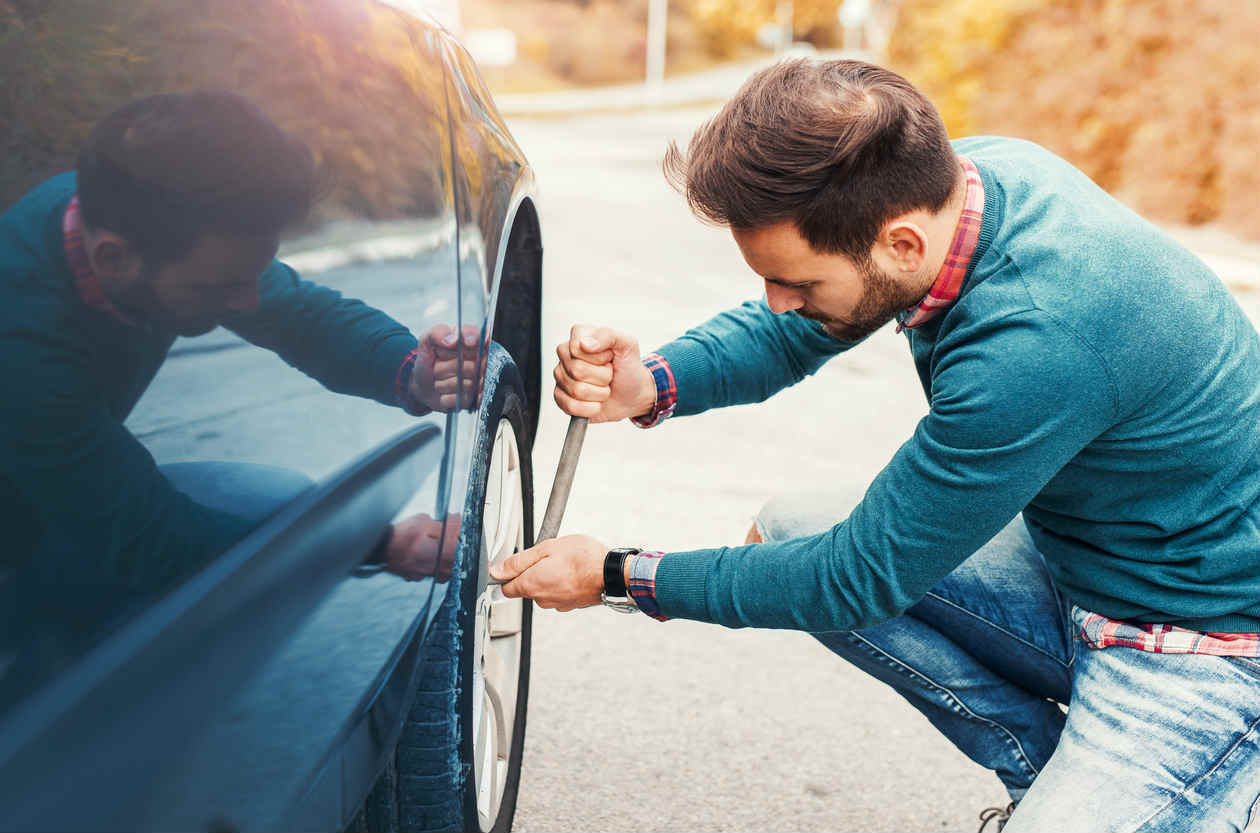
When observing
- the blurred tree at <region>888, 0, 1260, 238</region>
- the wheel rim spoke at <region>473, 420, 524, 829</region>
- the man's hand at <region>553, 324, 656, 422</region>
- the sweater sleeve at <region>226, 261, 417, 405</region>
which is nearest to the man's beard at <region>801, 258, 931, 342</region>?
the man's hand at <region>553, 324, 656, 422</region>

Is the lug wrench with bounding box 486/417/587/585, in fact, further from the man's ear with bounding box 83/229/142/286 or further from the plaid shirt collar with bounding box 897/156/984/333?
the man's ear with bounding box 83/229/142/286

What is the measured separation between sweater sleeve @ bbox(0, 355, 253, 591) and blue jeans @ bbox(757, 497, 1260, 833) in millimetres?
1318

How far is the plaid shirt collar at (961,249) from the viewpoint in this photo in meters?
1.63

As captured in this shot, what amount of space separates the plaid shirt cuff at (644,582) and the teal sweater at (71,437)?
859 mm

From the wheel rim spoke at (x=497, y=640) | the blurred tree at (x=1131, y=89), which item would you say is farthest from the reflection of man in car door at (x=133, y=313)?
the blurred tree at (x=1131, y=89)

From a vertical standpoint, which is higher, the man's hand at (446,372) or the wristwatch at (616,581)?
the man's hand at (446,372)

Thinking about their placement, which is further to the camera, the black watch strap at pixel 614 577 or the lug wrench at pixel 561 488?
the lug wrench at pixel 561 488

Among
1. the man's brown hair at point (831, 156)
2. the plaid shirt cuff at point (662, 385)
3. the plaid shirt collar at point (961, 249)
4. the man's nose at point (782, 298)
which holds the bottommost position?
the plaid shirt cuff at point (662, 385)

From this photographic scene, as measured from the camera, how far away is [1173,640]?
175cm

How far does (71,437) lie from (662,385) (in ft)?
4.50

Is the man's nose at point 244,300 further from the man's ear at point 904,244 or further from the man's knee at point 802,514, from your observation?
the man's knee at point 802,514

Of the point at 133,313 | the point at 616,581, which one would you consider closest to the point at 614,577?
the point at 616,581

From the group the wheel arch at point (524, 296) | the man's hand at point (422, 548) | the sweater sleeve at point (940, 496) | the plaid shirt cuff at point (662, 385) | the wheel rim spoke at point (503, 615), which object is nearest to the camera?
the man's hand at point (422, 548)

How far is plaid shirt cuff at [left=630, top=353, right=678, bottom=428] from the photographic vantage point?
218 cm
